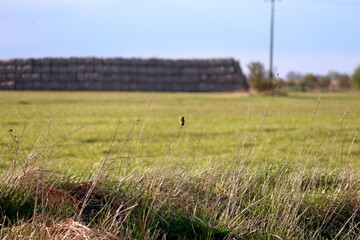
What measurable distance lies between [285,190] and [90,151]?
3800 mm

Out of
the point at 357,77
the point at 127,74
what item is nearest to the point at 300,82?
the point at 357,77

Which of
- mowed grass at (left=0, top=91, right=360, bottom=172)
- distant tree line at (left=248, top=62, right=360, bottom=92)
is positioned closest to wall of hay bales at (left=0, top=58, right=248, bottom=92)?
distant tree line at (left=248, top=62, right=360, bottom=92)

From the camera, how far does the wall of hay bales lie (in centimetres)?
2831

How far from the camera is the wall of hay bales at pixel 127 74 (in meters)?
28.3

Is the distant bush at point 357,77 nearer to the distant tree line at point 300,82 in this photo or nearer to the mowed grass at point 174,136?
the distant tree line at point 300,82

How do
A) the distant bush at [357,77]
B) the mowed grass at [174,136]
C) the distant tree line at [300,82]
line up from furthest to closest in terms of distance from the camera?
the distant bush at [357,77]
the distant tree line at [300,82]
the mowed grass at [174,136]

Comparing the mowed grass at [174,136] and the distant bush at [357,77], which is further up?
the distant bush at [357,77]

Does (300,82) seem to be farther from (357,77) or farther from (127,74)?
(127,74)

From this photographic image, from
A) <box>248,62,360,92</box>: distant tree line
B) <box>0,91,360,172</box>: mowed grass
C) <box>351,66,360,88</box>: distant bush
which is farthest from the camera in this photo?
<box>351,66,360,88</box>: distant bush

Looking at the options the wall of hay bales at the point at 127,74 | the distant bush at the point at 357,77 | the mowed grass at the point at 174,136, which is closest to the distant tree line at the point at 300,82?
the distant bush at the point at 357,77

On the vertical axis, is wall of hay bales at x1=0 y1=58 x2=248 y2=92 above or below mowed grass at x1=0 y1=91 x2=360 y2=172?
above

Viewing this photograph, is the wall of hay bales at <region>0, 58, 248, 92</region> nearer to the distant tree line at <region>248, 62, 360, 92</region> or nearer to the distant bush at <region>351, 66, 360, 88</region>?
the distant tree line at <region>248, 62, 360, 92</region>

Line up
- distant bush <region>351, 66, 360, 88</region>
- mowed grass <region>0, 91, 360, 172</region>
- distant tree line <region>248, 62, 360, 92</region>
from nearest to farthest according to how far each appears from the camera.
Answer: mowed grass <region>0, 91, 360, 172</region>
distant tree line <region>248, 62, 360, 92</region>
distant bush <region>351, 66, 360, 88</region>

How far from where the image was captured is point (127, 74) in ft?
96.3
